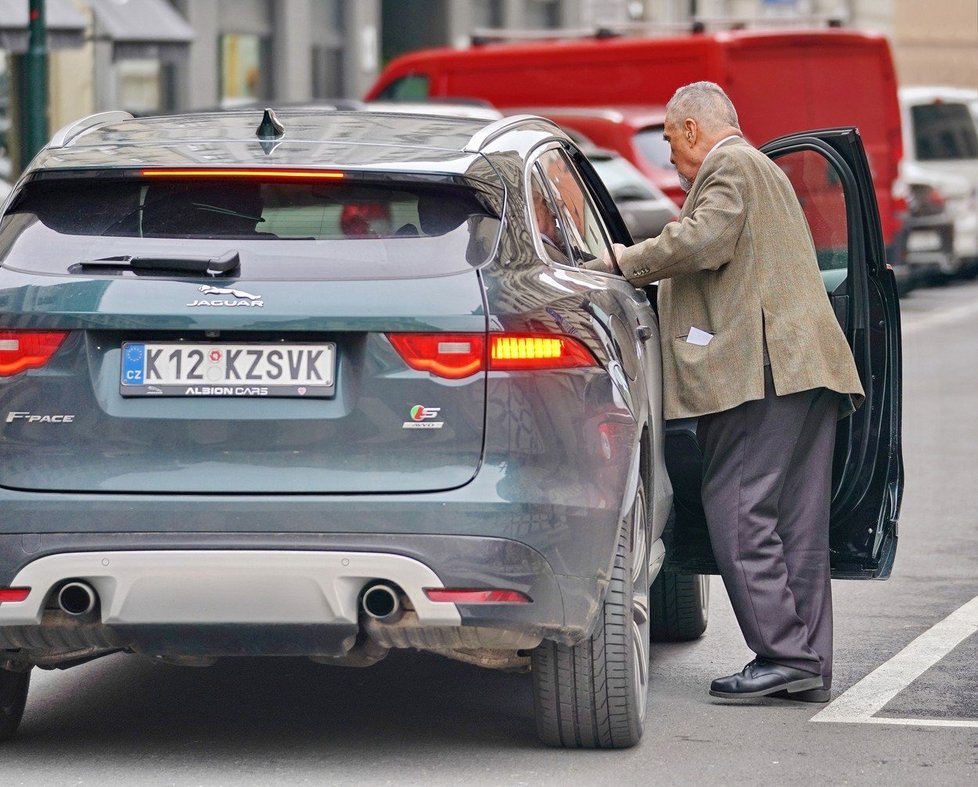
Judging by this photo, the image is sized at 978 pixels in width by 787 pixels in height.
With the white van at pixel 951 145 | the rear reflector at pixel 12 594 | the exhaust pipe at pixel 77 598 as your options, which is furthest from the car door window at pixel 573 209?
the white van at pixel 951 145

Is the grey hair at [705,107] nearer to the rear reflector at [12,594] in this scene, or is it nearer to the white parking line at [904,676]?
the white parking line at [904,676]

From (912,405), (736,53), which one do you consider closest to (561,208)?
(912,405)

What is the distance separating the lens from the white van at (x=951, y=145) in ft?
75.4

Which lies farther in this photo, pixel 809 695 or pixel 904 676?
pixel 904 676

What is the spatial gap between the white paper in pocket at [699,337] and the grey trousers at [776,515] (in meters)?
0.19

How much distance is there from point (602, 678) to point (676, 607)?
5.20 feet

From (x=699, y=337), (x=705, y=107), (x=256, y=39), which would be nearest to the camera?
(x=699, y=337)

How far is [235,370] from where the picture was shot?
4.92 m

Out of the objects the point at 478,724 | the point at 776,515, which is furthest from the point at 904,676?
the point at 478,724

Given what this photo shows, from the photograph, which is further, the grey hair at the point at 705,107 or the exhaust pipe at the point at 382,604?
the grey hair at the point at 705,107

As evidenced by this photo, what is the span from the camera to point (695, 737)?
5.62 meters

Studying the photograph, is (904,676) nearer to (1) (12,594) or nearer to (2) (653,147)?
(1) (12,594)

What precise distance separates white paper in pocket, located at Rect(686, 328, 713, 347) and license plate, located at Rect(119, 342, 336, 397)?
1342 millimetres

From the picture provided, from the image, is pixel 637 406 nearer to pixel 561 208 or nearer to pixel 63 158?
pixel 561 208
